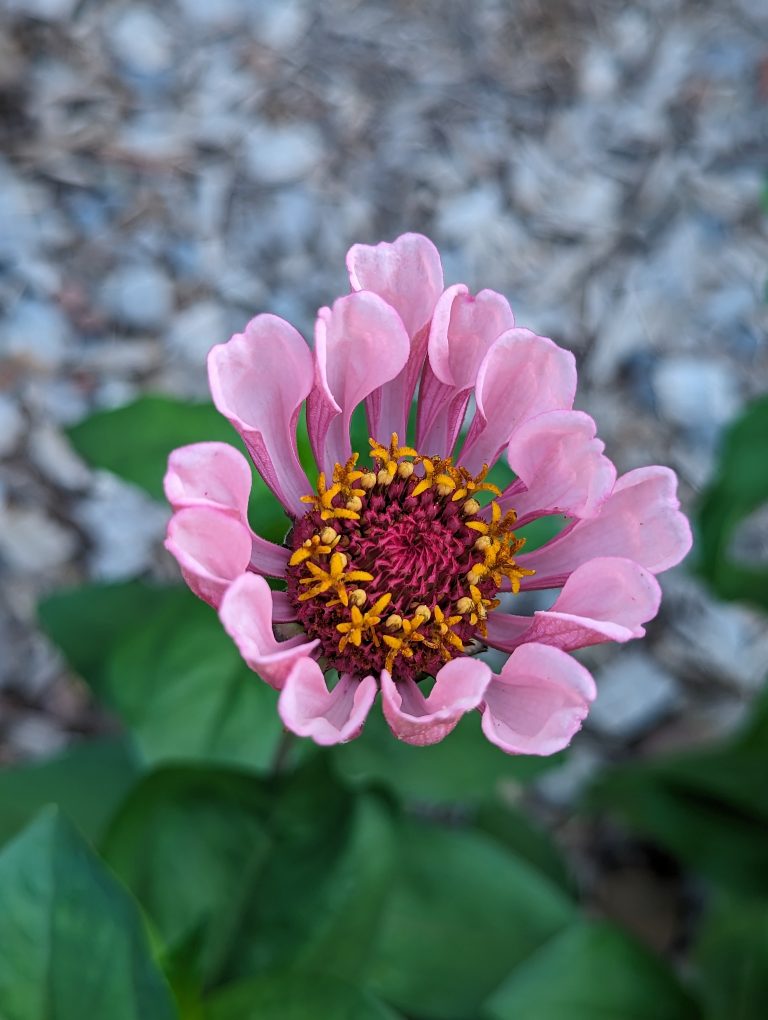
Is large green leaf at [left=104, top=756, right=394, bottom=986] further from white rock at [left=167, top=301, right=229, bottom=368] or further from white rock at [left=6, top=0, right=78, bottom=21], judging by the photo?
white rock at [left=6, top=0, right=78, bottom=21]

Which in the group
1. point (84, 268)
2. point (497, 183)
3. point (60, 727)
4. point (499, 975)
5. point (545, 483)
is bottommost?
point (60, 727)

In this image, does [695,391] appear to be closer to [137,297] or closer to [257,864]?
[137,297]

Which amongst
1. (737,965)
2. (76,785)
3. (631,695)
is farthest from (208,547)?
(631,695)

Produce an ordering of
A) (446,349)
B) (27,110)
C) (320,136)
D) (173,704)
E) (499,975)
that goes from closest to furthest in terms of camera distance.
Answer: (446,349) → (173,704) → (499,975) → (27,110) → (320,136)

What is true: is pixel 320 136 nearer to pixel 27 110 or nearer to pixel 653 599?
pixel 27 110

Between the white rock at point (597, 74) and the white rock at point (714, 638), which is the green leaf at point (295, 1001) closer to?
the white rock at point (714, 638)

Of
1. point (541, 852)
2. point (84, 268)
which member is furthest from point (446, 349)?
point (84, 268)
